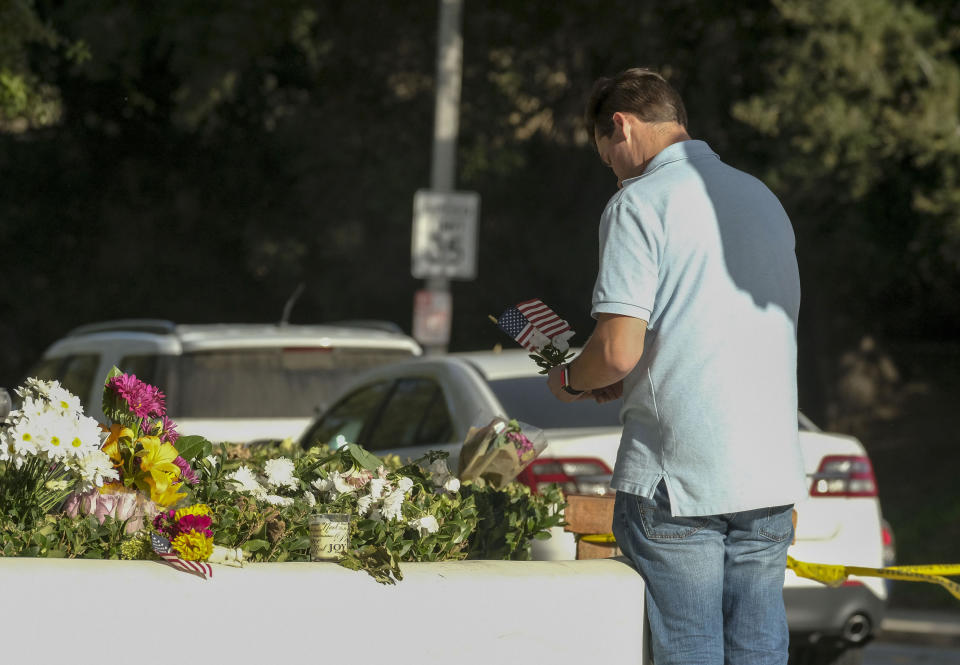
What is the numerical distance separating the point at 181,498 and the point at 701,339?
4.33ft

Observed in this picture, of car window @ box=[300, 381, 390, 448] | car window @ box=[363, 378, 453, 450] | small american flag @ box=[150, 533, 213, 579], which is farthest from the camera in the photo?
car window @ box=[300, 381, 390, 448]

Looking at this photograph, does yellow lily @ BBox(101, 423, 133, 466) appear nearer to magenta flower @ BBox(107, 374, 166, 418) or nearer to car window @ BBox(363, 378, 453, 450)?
magenta flower @ BBox(107, 374, 166, 418)

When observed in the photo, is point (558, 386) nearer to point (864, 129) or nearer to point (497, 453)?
point (497, 453)

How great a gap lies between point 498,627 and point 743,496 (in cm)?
63

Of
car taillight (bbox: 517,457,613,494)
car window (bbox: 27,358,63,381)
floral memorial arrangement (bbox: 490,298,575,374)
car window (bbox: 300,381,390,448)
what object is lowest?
car window (bbox: 27,358,63,381)

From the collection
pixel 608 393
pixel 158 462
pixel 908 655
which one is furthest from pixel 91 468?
pixel 908 655

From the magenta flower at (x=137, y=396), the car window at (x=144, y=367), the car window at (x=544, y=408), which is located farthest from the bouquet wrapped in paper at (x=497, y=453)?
the car window at (x=144, y=367)

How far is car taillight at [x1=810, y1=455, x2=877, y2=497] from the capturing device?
666cm

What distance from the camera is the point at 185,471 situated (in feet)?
12.8

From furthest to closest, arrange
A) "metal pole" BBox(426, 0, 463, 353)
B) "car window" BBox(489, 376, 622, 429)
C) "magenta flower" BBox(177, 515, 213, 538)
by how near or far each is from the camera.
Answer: "metal pole" BBox(426, 0, 463, 353)
"car window" BBox(489, 376, 622, 429)
"magenta flower" BBox(177, 515, 213, 538)

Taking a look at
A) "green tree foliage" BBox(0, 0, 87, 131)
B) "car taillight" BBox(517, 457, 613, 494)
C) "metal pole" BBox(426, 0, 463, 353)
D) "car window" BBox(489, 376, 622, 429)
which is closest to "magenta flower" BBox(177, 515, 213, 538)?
"car taillight" BBox(517, 457, 613, 494)

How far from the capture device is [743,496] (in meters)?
3.42

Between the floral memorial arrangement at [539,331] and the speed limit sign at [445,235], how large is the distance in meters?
9.79

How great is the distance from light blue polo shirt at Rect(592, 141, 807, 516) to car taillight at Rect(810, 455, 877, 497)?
A: 3213mm
